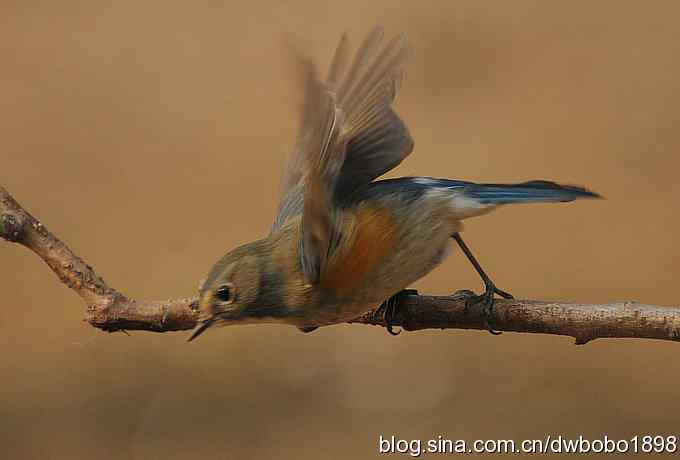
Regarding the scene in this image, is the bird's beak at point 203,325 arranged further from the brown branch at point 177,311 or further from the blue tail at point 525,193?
the blue tail at point 525,193

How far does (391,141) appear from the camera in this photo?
1.55 m

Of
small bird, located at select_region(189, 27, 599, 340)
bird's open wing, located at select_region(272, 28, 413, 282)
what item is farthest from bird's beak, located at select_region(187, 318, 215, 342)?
bird's open wing, located at select_region(272, 28, 413, 282)

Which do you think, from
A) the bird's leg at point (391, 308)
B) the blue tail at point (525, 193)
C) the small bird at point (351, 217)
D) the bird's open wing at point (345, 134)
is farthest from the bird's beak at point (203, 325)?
the blue tail at point (525, 193)

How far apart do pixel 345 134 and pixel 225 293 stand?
0.95ft

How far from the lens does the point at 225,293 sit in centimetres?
133

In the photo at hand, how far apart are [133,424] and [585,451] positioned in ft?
3.49

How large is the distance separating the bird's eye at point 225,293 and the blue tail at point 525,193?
0.45 meters

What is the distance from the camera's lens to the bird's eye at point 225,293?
1.32m

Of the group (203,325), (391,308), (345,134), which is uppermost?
(345,134)

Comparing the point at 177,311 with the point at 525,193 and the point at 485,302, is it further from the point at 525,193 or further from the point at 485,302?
the point at 525,193

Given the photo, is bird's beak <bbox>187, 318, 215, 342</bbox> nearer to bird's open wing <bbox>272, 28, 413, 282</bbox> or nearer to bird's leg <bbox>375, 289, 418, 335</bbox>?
bird's open wing <bbox>272, 28, 413, 282</bbox>

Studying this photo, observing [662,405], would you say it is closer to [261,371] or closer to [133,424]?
[261,371]

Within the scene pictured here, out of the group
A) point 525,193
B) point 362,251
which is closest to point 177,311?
point 362,251

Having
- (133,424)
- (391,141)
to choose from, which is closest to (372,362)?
(133,424)
